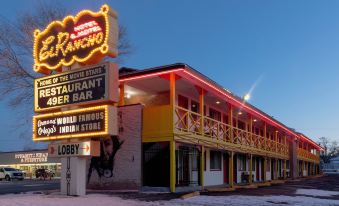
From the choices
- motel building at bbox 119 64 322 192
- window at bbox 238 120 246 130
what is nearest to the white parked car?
window at bbox 238 120 246 130

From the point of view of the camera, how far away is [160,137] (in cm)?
1939

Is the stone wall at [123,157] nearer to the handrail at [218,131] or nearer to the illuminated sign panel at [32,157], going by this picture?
the handrail at [218,131]

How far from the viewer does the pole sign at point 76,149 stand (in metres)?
17.2

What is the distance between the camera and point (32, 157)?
53594 mm

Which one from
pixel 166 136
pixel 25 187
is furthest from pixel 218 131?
pixel 25 187

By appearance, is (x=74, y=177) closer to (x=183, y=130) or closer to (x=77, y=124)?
(x=77, y=124)

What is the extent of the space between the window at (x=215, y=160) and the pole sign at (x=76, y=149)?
10835 millimetres

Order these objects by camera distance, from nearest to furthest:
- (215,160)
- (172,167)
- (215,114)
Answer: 1. (172,167)
2. (215,160)
3. (215,114)

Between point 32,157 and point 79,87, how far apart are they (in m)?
39.1

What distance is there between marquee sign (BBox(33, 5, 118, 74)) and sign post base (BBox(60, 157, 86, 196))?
13.6ft

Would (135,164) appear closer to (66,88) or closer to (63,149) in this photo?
(63,149)

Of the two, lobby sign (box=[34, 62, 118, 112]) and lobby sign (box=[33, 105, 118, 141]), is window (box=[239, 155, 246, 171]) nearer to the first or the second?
lobby sign (box=[33, 105, 118, 141])

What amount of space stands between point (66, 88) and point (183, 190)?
722 cm

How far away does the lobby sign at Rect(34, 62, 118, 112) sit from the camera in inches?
661
